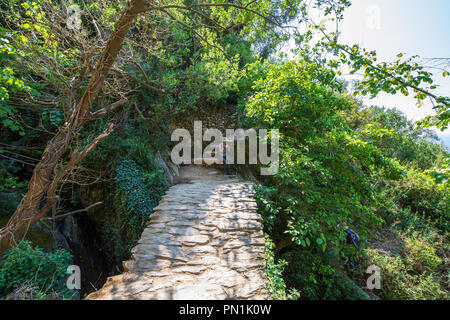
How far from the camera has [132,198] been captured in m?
3.78

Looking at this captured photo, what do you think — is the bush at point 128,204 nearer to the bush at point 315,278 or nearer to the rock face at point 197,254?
the rock face at point 197,254

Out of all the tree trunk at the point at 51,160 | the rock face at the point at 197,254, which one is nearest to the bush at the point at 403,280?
the rock face at the point at 197,254

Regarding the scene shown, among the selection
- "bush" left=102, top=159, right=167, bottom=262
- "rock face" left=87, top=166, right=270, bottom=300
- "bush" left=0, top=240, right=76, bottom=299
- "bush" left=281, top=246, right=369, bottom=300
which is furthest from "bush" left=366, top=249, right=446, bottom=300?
"bush" left=0, top=240, right=76, bottom=299

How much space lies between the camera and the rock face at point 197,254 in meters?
1.90

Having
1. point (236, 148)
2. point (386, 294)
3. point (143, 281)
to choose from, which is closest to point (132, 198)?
point (143, 281)

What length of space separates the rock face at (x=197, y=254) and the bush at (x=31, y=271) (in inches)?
49.0

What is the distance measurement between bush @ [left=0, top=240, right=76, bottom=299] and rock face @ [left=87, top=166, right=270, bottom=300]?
1245 mm

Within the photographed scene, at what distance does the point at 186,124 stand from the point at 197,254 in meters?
5.46

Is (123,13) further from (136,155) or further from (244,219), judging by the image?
(244,219)

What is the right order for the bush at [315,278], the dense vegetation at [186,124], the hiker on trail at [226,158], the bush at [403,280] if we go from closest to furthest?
the dense vegetation at [186,124] < the bush at [315,278] < the bush at [403,280] < the hiker on trail at [226,158]

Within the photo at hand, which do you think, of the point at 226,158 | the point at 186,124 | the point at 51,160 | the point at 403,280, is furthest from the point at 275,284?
the point at 186,124

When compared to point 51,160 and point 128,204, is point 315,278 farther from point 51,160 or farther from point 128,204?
point 51,160

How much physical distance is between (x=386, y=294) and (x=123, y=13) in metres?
8.37

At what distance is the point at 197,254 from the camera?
96.6 inches
